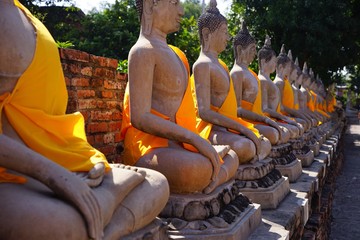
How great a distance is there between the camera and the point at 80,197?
1739mm

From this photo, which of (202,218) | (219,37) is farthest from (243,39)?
(202,218)

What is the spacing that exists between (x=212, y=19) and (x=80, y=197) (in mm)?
2752

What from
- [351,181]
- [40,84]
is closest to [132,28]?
[351,181]

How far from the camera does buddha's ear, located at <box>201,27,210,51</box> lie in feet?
13.8

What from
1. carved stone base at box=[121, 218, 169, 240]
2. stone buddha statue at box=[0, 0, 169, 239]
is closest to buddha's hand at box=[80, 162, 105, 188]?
stone buddha statue at box=[0, 0, 169, 239]

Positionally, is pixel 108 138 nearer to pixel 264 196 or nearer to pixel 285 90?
pixel 264 196

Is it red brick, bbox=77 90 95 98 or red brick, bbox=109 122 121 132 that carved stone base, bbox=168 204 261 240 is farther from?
red brick, bbox=109 122 121 132

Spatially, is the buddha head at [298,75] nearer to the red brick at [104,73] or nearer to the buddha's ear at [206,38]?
the buddha's ear at [206,38]

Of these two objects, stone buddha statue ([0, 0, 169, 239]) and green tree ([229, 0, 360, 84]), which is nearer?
stone buddha statue ([0, 0, 169, 239])

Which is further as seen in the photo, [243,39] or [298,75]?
[298,75]

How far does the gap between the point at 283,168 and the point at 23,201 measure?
401cm

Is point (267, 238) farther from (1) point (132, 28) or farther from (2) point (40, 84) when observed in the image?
(1) point (132, 28)

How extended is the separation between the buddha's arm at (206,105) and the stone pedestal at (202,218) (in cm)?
100

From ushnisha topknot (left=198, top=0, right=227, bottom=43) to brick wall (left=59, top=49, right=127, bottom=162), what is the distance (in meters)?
0.84
